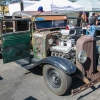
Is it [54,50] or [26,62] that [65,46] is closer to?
[54,50]

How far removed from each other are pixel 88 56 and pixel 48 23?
1743 millimetres

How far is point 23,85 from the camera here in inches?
153

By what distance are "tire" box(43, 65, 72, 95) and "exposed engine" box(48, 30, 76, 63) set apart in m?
0.47

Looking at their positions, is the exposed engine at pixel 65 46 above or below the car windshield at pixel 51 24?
below

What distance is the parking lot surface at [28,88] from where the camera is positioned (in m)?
3.35

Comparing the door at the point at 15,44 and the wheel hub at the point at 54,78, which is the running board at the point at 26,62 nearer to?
the door at the point at 15,44

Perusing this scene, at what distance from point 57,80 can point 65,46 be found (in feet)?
2.82

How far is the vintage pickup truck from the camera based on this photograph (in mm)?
3195

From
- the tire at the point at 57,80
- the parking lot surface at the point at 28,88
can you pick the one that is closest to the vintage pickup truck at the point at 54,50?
the tire at the point at 57,80

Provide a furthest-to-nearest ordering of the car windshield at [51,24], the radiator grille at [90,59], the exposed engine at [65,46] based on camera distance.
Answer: the car windshield at [51,24], the exposed engine at [65,46], the radiator grille at [90,59]

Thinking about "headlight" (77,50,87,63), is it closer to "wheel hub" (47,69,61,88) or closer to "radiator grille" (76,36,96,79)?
"radiator grille" (76,36,96,79)

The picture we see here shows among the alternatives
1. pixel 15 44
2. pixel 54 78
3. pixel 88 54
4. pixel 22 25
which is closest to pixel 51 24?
pixel 22 25

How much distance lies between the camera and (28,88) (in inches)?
147

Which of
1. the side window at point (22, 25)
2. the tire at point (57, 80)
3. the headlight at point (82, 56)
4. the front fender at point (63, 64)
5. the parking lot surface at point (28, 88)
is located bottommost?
the parking lot surface at point (28, 88)
